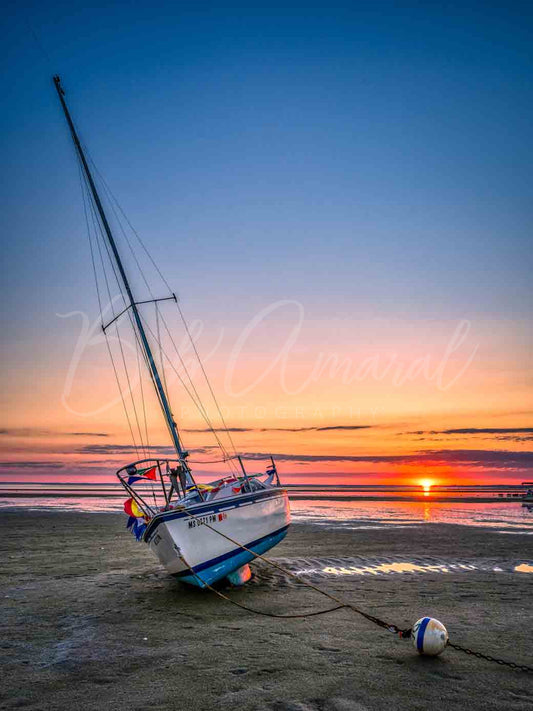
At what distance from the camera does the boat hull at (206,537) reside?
32.5 feet

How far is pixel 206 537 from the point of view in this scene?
34.4 ft

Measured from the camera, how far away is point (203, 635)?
7.72 meters

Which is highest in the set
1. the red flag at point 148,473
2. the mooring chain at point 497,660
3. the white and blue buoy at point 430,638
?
the red flag at point 148,473

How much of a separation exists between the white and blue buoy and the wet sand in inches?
5.5

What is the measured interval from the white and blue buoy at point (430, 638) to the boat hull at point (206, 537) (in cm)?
495

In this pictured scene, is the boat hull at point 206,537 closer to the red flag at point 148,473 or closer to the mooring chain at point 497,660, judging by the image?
the red flag at point 148,473

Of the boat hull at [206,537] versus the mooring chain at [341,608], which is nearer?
the mooring chain at [341,608]

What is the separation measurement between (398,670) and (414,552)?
399 inches

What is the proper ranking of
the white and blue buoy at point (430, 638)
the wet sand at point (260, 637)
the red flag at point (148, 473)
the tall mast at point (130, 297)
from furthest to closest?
the tall mast at point (130, 297)
the red flag at point (148, 473)
the white and blue buoy at point (430, 638)
the wet sand at point (260, 637)

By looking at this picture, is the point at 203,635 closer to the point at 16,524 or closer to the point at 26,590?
the point at 26,590

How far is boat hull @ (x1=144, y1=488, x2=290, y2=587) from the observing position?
32.5ft

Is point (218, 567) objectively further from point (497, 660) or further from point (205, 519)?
point (497, 660)

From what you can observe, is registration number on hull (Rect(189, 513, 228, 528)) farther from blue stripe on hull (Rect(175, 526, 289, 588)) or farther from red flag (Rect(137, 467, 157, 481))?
red flag (Rect(137, 467, 157, 481))

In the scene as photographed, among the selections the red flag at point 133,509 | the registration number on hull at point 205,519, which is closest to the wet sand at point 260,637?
the registration number on hull at point 205,519
